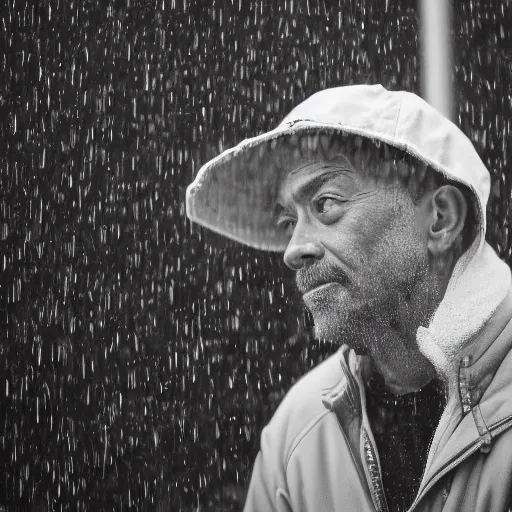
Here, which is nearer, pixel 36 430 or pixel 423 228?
pixel 423 228

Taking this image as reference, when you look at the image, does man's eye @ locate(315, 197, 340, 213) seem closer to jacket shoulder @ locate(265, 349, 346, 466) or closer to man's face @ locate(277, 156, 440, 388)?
man's face @ locate(277, 156, 440, 388)

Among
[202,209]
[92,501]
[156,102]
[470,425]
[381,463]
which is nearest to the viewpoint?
[470,425]

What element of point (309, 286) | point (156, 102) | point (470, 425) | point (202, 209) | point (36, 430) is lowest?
point (36, 430)

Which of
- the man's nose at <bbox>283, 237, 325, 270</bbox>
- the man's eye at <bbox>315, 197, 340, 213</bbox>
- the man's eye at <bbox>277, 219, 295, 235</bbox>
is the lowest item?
the man's nose at <bbox>283, 237, 325, 270</bbox>

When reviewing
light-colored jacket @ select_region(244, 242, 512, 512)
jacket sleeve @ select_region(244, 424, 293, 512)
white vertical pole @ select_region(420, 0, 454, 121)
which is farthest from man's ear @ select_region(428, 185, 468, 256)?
white vertical pole @ select_region(420, 0, 454, 121)

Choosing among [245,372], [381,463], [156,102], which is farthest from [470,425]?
[156,102]

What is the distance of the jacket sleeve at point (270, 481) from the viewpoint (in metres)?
1.56

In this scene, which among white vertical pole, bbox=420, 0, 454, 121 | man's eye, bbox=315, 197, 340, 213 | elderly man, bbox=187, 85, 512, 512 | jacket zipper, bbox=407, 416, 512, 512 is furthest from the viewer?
white vertical pole, bbox=420, 0, 454, 121

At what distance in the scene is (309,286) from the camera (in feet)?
4.87

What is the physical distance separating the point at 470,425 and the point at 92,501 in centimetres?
130

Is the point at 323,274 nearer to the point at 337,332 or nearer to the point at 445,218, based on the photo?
the point at 337,332

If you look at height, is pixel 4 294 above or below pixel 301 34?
below

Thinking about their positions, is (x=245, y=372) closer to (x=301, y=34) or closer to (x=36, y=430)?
(x=36, y=430)

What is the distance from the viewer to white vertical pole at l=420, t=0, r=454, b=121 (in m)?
2.20
